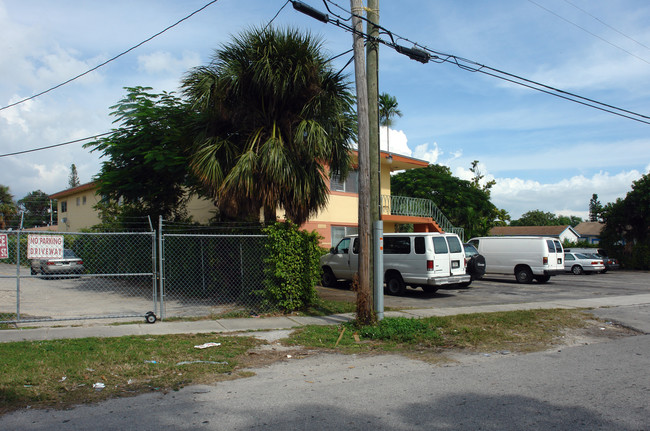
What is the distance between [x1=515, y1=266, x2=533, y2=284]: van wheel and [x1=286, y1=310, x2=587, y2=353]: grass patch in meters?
9.89

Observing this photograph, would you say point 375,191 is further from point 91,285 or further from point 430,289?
point 91,285

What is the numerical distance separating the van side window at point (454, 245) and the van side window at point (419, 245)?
3.41 ft

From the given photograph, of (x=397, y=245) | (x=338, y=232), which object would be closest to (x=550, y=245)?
(x=397, y=245)

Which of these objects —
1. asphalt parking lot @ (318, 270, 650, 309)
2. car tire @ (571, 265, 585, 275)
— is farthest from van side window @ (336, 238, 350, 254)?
car tire @ (571, 265, 585, 275)

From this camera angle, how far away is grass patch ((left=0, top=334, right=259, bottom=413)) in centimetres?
557

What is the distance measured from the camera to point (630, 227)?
36.8 m

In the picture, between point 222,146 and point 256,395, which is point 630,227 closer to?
point 222,146

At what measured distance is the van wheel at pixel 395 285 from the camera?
15.5m

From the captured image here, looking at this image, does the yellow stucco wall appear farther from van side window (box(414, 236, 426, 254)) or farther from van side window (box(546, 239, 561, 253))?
van side window (box(546, 239, 561, 253))

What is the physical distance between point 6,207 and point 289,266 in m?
40.3

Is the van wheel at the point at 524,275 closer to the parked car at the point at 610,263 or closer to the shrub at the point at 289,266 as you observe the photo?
the shrub at the point at 289,266

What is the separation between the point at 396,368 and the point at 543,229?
243ft

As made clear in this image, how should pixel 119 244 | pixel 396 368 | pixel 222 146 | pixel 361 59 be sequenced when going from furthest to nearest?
pixel 119 244
pixel 222 146
pixel 361 59
pixel 396 368

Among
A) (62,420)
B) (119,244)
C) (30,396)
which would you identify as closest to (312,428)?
(62,420)
